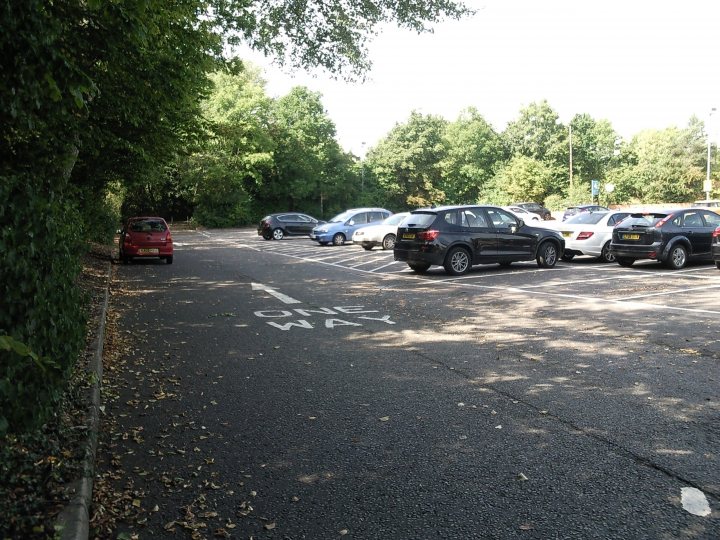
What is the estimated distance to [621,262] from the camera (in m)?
17.8

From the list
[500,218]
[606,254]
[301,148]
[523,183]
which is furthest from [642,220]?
[523,183]

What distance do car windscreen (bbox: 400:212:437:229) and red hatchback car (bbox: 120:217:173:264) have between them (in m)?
9.05

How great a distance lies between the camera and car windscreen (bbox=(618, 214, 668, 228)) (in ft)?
55.4

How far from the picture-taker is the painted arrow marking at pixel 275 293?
12.3m

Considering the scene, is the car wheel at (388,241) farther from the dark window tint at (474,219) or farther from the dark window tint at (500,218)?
the dark window tint at (474,219)

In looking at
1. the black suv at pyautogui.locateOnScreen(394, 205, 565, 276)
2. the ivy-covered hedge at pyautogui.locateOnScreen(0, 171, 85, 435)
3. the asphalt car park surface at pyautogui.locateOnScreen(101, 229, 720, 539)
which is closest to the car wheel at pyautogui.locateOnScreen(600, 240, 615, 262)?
the black suv at pyautogui.locateOnScreen(394, 205, 565, 276)

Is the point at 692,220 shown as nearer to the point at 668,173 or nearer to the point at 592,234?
the point at 592,234

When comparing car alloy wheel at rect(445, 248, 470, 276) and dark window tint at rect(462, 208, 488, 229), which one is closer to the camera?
car alloy wheel at rect(445, 248, 470, 276)

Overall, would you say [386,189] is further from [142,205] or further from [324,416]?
[324,416]

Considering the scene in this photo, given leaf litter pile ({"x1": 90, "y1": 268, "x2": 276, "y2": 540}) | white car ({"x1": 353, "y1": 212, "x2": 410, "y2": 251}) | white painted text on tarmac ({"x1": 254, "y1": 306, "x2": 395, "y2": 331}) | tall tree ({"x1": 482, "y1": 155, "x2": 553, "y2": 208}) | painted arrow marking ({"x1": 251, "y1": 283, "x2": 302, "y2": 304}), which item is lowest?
leaf litter pile ({"x1": 90, "y1": 268, "x2": 276, "y2": 540})

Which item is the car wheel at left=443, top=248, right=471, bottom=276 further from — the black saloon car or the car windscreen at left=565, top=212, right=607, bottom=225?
the black saloon car

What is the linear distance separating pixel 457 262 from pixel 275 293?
5401mm

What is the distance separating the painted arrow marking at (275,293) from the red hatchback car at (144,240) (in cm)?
728

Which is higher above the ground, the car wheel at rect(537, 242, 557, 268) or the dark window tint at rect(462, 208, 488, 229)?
the dark window tint at rect(462, 208, 488, 229)
